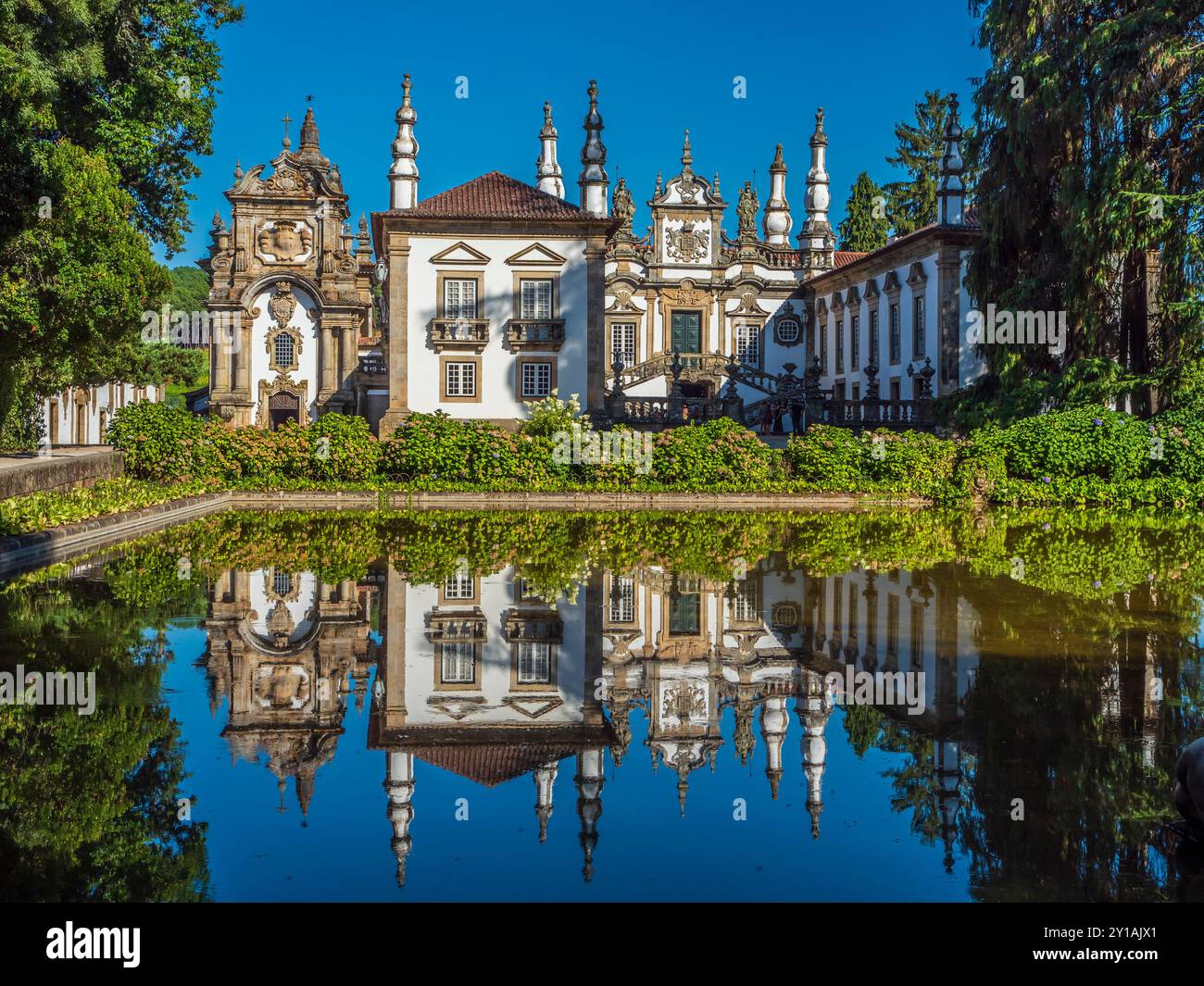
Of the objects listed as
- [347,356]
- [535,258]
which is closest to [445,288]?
[535,258]

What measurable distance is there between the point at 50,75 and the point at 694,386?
24.5m

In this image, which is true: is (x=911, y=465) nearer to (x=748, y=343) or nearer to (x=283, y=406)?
(x=748, y=343)

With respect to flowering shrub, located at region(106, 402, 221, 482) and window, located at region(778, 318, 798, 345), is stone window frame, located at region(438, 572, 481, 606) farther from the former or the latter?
window, located at region(778, 318, 798, 345)

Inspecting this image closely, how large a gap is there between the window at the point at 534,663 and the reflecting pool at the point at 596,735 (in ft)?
0.13

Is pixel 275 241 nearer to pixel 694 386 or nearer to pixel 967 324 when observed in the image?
pixel 694 386

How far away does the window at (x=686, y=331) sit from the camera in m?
42.4

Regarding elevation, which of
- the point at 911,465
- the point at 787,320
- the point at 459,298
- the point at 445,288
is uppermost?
the point at 787,320

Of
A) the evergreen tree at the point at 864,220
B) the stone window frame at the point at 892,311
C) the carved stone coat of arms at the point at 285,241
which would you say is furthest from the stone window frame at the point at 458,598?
the evergreen tree at the point at 864,220

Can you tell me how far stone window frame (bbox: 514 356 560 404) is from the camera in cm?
3244

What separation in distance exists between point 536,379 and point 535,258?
332 centimetres

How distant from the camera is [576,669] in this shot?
8.13 metres

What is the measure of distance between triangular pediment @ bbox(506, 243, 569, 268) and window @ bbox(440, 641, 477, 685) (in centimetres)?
2449

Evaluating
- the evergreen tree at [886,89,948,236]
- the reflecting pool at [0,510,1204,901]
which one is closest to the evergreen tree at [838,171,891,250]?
the evergreen tree at [886,89,948,236]

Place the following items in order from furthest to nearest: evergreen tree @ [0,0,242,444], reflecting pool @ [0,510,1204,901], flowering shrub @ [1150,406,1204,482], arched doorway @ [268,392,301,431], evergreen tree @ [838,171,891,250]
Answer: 1. evergreen tree @ [838,171,891,250]
2. arched doorway @ [268,392,301,431]
3. flowering shrub @ [1150,406,1204,482]
4. evergreen tree @ [0,0,242,444]
5. reflecting pool @ [0,510,1204,901]
